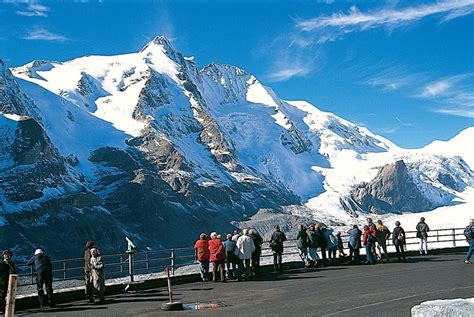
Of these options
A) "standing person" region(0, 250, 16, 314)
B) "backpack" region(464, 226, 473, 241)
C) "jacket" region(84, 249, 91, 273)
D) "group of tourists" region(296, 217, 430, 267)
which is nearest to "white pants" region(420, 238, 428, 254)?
"group of tourists" region(296, 217, 430, 267)

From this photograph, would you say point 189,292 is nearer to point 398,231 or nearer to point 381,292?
point 381,292

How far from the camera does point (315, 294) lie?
1767 centimetres

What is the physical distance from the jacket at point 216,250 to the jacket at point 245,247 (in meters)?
0.83

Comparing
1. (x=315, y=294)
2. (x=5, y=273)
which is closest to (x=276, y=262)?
(x=315, y=294)

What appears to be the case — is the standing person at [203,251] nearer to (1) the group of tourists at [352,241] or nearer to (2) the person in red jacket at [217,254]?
(2) the person in red jacket at [217,254]

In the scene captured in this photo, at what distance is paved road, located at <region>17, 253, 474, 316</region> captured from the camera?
1495 centimetres

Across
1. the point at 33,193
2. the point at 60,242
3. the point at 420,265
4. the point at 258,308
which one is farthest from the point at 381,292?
the point at 33,193

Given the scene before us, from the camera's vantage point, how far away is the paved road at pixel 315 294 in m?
15.0

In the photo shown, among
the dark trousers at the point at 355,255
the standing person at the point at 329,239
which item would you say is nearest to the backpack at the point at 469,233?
the dark trousers at the point at 355,255

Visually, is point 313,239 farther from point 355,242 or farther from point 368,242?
point 368,242

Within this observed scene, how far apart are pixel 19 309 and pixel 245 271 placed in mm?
9144

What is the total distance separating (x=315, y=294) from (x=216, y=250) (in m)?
6.02

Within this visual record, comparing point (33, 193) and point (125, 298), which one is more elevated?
point (33, 193)

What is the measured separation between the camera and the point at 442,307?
240 inches
